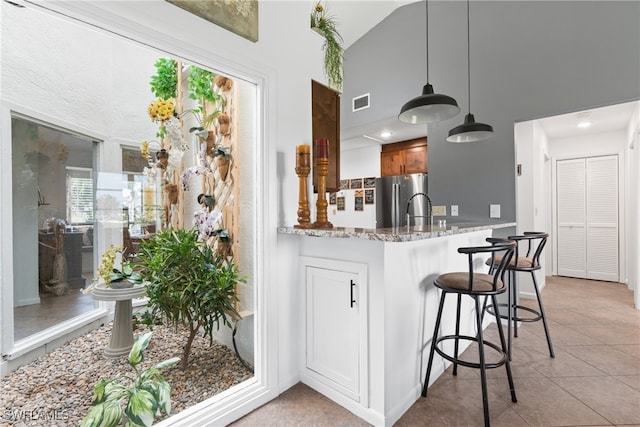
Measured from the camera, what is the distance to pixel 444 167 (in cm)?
358

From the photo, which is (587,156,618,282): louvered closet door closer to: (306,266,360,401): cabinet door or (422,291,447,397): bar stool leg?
(422,291,447,397): bar stool leg

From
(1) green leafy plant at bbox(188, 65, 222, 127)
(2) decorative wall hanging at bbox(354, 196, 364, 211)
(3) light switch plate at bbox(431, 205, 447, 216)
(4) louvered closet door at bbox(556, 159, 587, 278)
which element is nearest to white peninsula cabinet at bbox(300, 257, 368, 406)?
(1) green leafy plant at bbox(188, 65, 222, 127)

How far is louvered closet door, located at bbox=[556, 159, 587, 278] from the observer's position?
4.93 meters

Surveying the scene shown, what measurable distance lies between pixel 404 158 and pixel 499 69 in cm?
216

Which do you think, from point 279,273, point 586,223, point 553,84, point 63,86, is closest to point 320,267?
point 279,273

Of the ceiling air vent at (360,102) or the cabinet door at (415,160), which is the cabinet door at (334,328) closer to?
the ceiling air vent at (360,102)

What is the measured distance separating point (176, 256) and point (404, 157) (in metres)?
4.29

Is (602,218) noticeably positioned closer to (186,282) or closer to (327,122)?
(327,122)

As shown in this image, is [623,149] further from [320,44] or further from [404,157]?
[320,44]

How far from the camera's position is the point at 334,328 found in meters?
1.76

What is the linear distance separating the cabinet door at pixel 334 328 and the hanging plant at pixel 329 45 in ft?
4.76

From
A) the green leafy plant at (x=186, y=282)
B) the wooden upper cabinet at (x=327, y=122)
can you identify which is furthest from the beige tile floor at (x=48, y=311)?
the wooden upper cabinet at (x=327, y=122)

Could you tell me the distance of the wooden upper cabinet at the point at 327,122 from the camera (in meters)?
2.19

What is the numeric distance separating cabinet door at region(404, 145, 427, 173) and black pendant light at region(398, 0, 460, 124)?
103 inches
